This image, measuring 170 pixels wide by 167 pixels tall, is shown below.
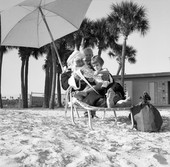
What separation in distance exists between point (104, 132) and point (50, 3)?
10.3ft

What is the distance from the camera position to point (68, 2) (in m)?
5.49

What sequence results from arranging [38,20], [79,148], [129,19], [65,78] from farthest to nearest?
[129,19]
[38,20]
[65,78]
[79,148]

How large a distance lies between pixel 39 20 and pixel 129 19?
13761 mm

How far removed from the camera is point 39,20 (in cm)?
592

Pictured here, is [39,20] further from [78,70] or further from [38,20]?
[78,70]

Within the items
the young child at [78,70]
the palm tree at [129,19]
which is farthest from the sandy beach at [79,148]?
the palm tree at [129,19]

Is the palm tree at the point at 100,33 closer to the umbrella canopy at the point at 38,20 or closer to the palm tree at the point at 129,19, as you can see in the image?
the palm tree at the point at 129,19

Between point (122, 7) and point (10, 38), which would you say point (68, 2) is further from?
point (122, 7)

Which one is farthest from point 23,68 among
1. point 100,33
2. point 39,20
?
point 39,20

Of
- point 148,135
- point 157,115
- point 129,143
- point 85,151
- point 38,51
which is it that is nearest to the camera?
point 85,151

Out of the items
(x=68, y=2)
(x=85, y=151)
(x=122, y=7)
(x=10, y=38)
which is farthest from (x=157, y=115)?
(x=122, y=7)

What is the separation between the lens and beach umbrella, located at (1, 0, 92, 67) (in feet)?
18.1

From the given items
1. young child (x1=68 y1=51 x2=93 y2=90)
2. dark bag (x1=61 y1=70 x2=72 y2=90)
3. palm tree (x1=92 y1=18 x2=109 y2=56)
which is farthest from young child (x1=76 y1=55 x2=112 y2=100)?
palm tree (x1=92 y1=18 x2=109 y2=56)

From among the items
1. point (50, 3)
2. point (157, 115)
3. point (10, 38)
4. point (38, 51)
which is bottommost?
point (157, 115)
